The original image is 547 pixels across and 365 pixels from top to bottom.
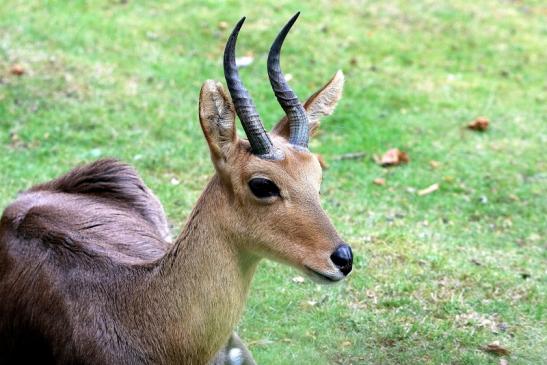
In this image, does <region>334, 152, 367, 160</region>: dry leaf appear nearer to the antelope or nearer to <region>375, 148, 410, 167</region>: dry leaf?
<region>375, 148, 410, 167</region>: dry leaf

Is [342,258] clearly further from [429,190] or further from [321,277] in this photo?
[429,190]

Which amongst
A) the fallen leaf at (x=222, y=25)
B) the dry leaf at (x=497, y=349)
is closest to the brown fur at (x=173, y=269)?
the dry leaf at (x=497, y=349)

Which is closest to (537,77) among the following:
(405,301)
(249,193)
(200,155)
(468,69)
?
(468,69)

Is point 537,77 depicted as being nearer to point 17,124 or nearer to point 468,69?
point 468,69

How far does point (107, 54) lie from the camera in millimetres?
11273

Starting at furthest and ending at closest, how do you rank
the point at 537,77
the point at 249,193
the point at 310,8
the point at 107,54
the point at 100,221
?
the point at 310,8 → the point at 537,77 → the point at 107,54 → the point at 100,221 → the point at 249,193

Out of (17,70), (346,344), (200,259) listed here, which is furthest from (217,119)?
(17,70)

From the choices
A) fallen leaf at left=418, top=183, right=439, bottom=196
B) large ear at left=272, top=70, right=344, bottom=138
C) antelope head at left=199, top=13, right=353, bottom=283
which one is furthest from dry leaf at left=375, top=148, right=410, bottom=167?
antelope head at left=199, top=13, right=353, bottom=283

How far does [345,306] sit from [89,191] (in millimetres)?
2031

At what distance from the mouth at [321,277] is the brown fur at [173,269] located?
1cm

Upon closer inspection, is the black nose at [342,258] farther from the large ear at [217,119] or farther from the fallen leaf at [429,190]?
the fallen leaf at [429,190]

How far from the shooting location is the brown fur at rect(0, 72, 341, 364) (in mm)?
4387

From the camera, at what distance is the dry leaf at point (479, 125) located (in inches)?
406

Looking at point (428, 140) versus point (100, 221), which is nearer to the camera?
point (100, 221)
